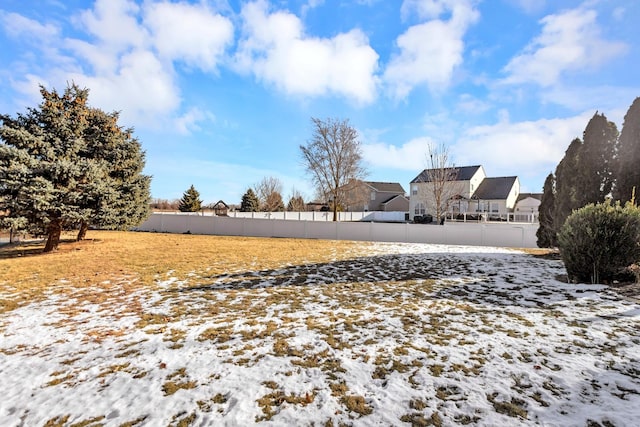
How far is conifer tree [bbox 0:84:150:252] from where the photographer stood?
32.4 feet

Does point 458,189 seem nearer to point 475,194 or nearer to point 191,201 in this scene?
point 475,194

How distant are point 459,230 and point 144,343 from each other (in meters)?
16.2

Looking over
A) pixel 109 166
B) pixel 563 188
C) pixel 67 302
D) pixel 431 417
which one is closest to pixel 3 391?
pixel 67 302

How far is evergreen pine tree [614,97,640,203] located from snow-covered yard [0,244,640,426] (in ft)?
20.7

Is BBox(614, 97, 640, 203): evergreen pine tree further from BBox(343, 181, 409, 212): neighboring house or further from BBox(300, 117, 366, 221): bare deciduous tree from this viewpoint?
BBox(343, 181, 409, 212): neighboring house

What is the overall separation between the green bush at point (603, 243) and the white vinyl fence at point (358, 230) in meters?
9.32

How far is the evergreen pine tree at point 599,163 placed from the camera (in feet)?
36.4

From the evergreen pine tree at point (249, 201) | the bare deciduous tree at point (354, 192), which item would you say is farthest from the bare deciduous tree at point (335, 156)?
the evergreen pine tree at point (249, 201)

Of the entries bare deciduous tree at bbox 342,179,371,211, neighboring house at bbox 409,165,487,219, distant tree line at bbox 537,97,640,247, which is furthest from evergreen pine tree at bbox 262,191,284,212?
distant tree line at bbox 537,97,640,247

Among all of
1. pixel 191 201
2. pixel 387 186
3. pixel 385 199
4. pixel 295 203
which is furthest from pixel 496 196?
pixel 191 201

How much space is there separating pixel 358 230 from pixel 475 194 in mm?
26544

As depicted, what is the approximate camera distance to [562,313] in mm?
5168

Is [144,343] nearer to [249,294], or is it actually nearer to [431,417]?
[249,294]

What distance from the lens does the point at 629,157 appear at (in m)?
10.0
